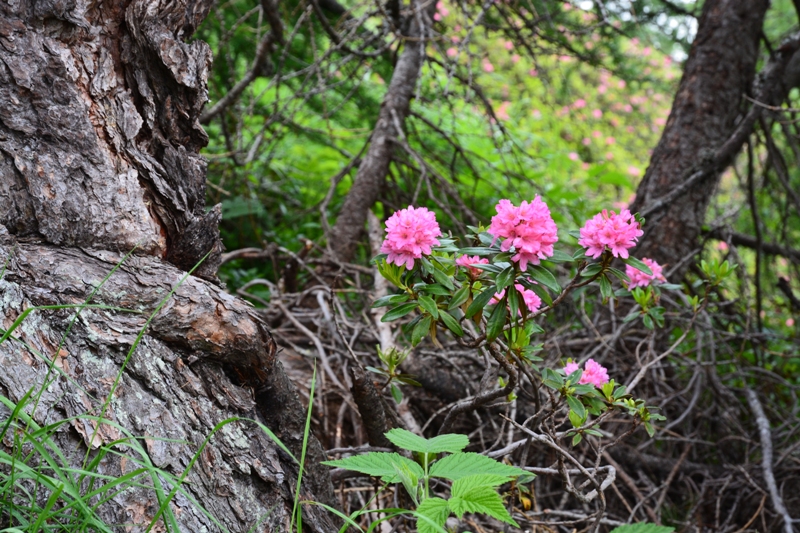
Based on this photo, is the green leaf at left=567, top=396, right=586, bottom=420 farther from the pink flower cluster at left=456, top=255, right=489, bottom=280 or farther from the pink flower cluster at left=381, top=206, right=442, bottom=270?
the pink flower cluster at left=381, top=206, right=442, bottom=270

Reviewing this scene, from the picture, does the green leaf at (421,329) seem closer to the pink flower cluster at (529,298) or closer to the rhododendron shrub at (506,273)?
the rhododendron shrub at (506,273)

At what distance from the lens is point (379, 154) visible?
2.98m

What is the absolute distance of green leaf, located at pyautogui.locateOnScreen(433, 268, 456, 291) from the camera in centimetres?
135

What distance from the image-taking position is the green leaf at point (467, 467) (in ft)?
3.59

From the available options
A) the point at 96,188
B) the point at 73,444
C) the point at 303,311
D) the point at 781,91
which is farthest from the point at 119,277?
the point at 781,91

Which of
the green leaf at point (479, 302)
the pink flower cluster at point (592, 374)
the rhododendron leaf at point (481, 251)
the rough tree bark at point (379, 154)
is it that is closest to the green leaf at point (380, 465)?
the green leaf at point (479, 302)

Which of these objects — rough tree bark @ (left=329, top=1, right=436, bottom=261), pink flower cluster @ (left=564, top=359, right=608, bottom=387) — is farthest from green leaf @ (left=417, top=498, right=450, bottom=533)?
rough tree bark @ (left=329, top=1, right=436, bottom=261)

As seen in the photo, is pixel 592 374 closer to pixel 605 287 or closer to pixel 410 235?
pixel 605 287

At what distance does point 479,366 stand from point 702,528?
0.95m

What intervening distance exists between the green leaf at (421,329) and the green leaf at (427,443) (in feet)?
0.71

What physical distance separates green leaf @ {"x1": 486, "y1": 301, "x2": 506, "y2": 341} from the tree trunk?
5.95 feet

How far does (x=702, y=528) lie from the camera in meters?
2.25

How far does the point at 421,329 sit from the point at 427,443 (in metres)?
0.27

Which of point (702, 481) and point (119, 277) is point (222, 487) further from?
point (702, 481)
